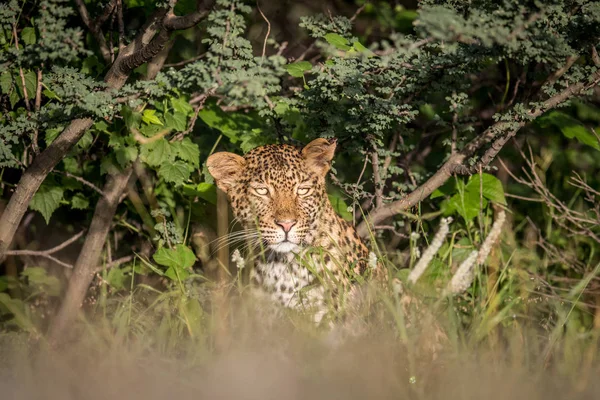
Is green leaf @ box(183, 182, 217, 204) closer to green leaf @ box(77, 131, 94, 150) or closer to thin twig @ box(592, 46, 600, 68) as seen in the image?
green leaf @ box(77, 131, 94, 150)

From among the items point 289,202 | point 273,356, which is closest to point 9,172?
point 289,202

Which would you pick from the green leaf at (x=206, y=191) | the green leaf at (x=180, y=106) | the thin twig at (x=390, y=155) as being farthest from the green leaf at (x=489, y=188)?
the green leaf at (x=180, y=106)

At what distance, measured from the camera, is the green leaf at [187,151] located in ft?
16.2

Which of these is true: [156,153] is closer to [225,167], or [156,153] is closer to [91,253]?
[225,167]

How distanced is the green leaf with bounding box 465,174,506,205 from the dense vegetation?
1 cm

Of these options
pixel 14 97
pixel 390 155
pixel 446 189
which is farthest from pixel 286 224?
pixel 14 97

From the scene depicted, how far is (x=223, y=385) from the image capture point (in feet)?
10.1

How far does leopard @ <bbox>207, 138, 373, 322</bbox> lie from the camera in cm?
428

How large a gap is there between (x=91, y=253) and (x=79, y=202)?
436 millimetres

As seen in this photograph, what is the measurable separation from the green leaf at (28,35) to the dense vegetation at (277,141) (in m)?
0.02

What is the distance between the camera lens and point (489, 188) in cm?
518

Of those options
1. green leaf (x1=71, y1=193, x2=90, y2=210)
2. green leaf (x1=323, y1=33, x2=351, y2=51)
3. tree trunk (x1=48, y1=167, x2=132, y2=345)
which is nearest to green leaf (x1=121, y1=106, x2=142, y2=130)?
tree trunk (x1=48, y1=167, x2=132, y2=345)

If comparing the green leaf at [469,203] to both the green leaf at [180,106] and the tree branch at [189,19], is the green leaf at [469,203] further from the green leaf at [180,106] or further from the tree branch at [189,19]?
the tree branch at [189,19]

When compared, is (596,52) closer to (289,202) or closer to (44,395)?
(289,202)
